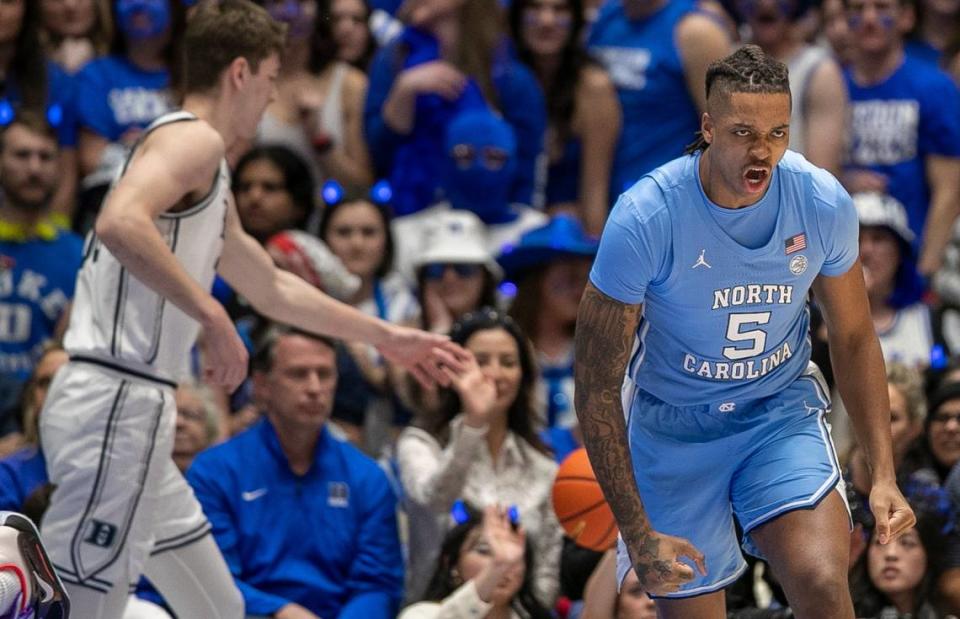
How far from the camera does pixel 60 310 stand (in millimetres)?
8266

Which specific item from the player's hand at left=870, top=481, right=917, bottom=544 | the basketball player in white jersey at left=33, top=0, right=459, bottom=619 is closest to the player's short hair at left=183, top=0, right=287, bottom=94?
the basketball player in white jersey at left=33, top=0, right=459, bottom=619

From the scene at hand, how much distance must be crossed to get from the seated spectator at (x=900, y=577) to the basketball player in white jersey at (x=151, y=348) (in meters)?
2.50

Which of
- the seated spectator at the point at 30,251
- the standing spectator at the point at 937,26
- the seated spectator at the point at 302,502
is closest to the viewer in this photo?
the seated spectator at the point at 302,502

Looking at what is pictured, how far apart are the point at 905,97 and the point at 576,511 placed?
408 cm

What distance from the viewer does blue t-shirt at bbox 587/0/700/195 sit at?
9.07 metres

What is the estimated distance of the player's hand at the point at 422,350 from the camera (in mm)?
5887

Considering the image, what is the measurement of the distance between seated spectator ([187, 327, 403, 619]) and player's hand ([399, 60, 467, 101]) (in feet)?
6.93

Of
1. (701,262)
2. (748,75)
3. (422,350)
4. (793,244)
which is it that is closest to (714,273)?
(701,262)

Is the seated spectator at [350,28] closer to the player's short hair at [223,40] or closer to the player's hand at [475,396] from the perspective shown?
the player's hand at [475,396]

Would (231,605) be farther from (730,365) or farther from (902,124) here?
(902,124)

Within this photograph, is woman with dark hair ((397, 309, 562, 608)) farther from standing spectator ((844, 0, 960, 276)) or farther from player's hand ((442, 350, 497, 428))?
standing spectator ((844, 0, 960, 276))

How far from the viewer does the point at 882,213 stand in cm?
844

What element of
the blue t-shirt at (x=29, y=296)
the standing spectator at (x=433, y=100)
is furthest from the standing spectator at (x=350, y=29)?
the blue t-shirt at (x=29, y=296)

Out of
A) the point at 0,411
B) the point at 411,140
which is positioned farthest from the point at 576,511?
the point at 411,140
